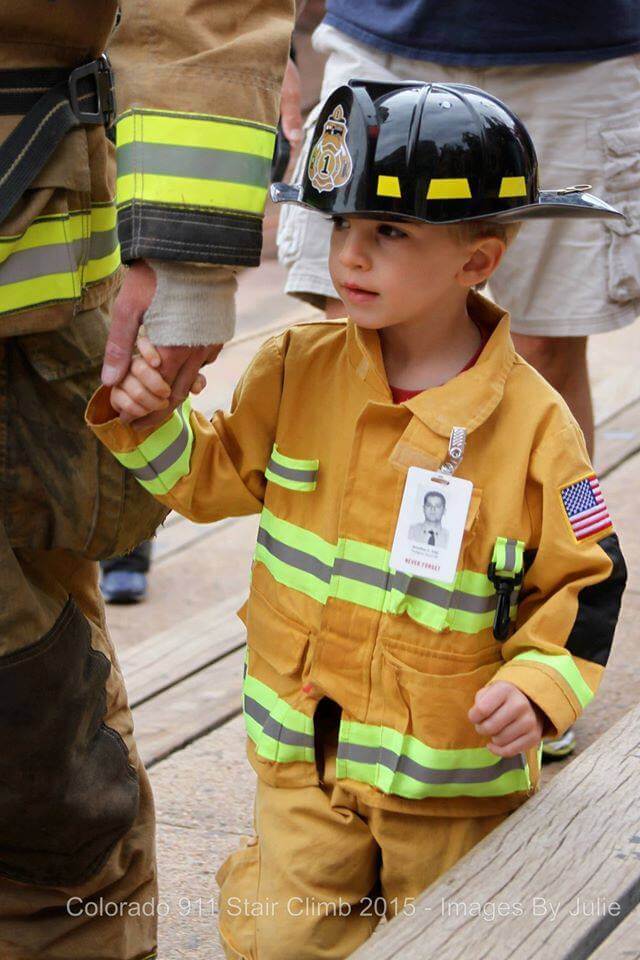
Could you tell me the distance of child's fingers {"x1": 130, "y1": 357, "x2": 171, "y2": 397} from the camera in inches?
86.6

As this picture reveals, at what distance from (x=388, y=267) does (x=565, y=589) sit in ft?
1.73

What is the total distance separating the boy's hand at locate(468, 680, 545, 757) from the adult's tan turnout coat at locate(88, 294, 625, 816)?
3 cm

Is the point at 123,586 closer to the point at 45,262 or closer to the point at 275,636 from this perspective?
the point at 275,636

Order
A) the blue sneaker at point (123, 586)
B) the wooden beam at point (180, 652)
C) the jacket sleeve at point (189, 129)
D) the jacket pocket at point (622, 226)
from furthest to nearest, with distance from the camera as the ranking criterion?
the blue sneaker at point (123, 586) < the wooden beam at point (180, 652) < the jacket pocket at point (622, 226) < the jacket sleeve at point (189, 129)

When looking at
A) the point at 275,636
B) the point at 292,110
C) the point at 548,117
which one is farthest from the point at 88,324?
the point at 292,110

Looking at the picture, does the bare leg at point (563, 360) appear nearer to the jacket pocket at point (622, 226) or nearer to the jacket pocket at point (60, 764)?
the jacket pocket at point (622, 226)

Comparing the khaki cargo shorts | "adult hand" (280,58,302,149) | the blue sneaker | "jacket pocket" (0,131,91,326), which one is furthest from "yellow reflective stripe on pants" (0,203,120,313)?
the blue sneaker

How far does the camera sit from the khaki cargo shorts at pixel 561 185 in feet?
12.2

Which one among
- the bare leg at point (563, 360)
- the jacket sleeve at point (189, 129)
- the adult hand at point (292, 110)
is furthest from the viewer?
the adult hand at point (292, 110)

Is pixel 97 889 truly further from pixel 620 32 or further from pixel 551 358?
pixel 620 32

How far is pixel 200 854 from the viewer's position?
10.5 ft

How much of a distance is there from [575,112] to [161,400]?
1864 millimetres

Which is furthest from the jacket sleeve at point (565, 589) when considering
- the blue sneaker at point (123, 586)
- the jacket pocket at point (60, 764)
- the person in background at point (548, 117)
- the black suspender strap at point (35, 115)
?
the blue sneaker at point (123, 586)

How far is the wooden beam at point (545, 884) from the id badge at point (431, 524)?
36cm
